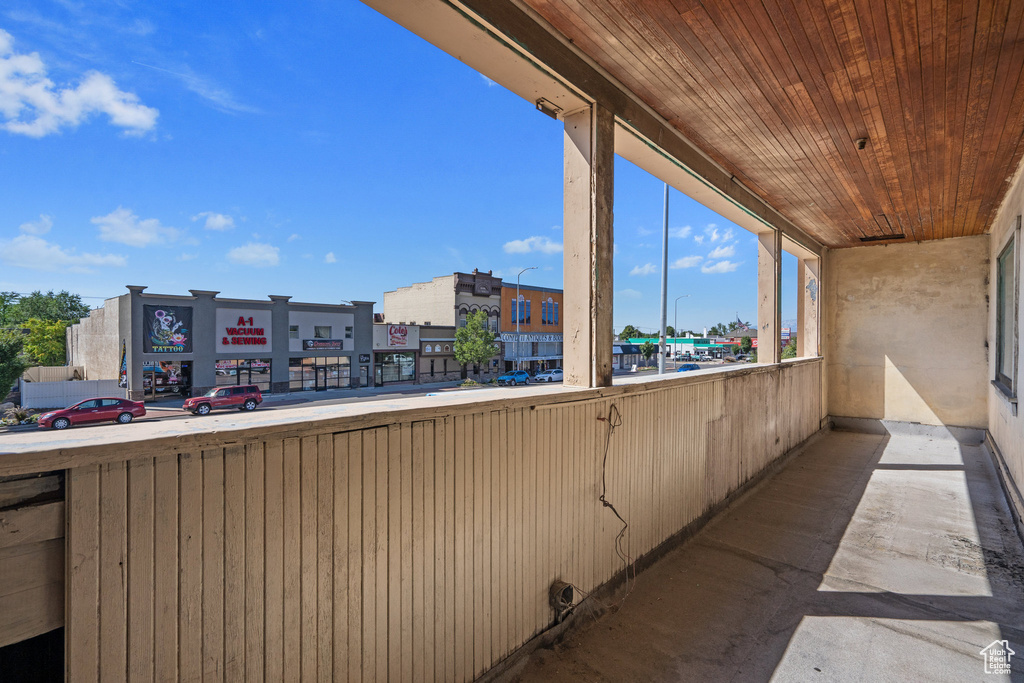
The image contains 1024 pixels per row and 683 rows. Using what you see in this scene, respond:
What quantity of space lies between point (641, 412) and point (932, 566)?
2.77 metres

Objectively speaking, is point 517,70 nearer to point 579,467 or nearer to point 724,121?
point 724,121

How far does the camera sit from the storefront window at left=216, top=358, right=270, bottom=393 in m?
7.19

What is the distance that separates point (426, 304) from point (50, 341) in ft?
57.0

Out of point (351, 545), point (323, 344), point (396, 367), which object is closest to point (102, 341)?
point (351, 545)

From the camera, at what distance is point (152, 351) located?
19.2 ft

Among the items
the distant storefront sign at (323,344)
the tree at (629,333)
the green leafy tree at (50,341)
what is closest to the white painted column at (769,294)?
the distant storefront sign at (323,344)

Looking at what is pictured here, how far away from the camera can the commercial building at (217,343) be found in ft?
15.4

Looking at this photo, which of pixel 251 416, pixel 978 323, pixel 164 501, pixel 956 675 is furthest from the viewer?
pixel 978 323

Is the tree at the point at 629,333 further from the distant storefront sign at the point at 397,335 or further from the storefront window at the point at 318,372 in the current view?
the storefront window at the point at 318,372

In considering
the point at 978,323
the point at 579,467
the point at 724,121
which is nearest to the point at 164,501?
the point at 579,467

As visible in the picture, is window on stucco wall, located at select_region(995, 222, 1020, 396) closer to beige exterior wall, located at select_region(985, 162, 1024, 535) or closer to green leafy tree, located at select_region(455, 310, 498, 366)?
beige exterior wall, located at select_region(985, 162, 1024, 535)

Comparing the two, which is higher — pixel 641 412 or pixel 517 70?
pixel 517 70

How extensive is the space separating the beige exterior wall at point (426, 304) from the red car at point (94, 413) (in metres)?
19.8

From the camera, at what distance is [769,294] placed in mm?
6551
